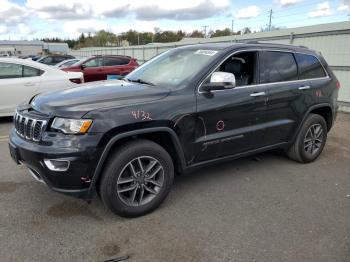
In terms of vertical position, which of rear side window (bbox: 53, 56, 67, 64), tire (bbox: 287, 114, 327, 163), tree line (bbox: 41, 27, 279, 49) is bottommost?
tire (bbox: 287, 114, 327, 163)

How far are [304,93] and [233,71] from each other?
123cm

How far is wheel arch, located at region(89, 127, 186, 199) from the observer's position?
3.14 metres

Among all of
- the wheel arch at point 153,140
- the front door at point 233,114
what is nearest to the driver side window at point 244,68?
the front door at point 233,114

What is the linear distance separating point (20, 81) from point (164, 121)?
553 centimetres

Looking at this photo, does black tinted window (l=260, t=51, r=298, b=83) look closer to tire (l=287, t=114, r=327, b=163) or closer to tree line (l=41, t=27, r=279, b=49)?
tire (l=287, t=114, r=327, b=163)

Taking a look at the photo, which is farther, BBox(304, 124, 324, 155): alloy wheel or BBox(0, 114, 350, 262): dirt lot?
BBox(304, 124, 324, 155): alloy wheel

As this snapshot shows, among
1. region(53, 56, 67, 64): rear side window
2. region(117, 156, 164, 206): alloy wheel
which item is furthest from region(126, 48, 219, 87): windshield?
region(53, 56, 67, 64): rear side window

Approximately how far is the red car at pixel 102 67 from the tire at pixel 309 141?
9934 millimetres

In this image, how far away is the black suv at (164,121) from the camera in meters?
3.10

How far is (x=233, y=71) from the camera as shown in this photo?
4.30m

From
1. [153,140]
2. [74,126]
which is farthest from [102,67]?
[74,126]

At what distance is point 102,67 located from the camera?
14547 millimetres

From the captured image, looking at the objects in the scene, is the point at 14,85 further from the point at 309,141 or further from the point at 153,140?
the point at 309,141

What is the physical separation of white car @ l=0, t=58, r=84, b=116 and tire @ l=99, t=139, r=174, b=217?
4.83 m
